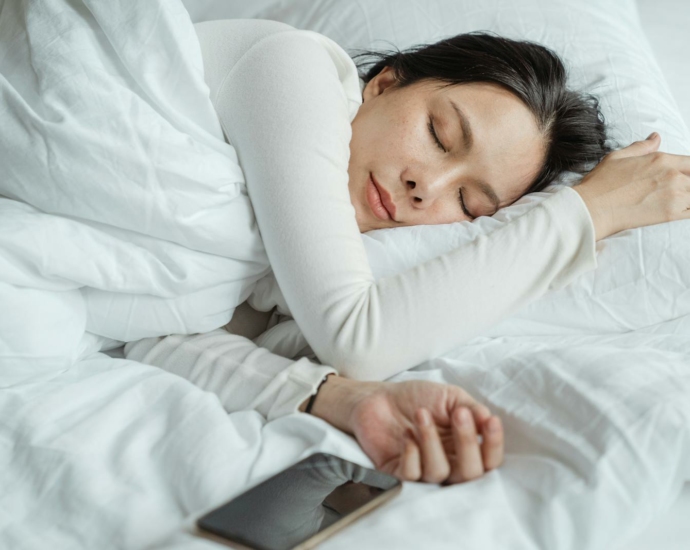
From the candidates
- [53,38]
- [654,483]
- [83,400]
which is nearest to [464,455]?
[654,483]

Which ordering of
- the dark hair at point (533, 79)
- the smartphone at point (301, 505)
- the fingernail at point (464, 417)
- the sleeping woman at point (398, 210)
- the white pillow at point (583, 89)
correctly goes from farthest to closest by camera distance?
the dark hair at point (533, 79) → the white pillow at point (583, 89) → the sleeping woman at point (398, 210) → the fingernail at point (464, 417) → the smartphone at point (301, 505)

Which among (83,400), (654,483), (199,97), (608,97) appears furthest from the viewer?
(608,97)

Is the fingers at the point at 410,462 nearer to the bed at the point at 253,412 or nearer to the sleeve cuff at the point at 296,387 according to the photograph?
the bed at the point at 253,412

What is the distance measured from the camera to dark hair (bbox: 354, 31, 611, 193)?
1.21m

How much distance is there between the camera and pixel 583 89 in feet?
5.01

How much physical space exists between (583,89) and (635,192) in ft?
1.51

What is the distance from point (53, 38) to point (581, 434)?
795mm

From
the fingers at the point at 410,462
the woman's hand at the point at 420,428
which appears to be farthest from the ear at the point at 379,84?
the fingers at the point at 410,462

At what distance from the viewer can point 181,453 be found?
768mm

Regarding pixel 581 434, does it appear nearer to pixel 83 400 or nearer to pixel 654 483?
pixel 654 483

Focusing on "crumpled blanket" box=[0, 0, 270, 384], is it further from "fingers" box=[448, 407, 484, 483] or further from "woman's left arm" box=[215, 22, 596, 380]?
"fingers" box=[448, 407, 484, 483]

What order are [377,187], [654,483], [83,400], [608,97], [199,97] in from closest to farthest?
[654,483]
[83,400]
[199,97]
[377,187]
[608,97]

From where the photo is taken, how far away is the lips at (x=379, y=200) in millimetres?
1133

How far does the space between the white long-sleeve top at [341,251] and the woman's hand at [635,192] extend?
130 millimetres
